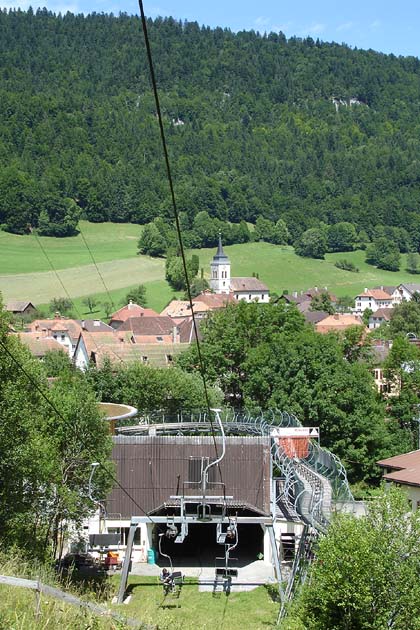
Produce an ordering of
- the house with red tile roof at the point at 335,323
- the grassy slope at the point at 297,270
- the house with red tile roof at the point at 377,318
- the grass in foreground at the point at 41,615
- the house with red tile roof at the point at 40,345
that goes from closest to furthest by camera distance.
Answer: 1. the grass in foreground at the point at 41,615
2. the house with red tile roof at the point at 40,345
3. the house with red tile roof at the point at 335,323
4. the house with red tile roof at the point at 377,318
5. the grassy slope at the point at 297,270

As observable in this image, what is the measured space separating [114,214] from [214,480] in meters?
133

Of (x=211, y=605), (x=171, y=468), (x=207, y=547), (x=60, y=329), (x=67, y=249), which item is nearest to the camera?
(x=211, y=605)

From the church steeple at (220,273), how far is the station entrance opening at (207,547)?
347 feet

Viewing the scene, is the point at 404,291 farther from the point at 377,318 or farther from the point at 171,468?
the point at 171,468

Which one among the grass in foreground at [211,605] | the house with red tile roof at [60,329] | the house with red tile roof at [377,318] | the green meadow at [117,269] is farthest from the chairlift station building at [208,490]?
the house with red tile roof at [377,318]

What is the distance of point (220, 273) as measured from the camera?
136m

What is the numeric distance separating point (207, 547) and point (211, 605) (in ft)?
18.8

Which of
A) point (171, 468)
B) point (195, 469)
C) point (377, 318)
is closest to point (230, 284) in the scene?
point (377, 318)

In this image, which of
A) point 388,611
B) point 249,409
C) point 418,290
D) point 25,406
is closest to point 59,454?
point 25,406

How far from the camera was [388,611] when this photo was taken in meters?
13.1

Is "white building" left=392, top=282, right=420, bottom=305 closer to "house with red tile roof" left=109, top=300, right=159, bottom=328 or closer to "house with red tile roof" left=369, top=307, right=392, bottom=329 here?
"house with red tile roof" left=369, top=307, right=392, bottom=329

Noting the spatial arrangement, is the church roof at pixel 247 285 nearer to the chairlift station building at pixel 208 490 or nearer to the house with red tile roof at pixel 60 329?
the house with red tile roof at pixel 60 329

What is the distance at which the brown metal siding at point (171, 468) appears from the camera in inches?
1029

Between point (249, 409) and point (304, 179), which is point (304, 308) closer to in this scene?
point (249, 409)
